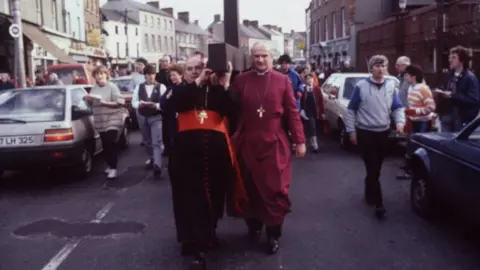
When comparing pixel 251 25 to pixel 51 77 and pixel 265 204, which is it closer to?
pixel 51 77

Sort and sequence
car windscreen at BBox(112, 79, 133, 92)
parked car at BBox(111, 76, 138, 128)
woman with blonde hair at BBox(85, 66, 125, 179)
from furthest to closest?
car windscreen at BBox(112, 79, 133, 92) < parked car at BBox(111, 76, 138, 128) < woman with blonde hair at BBox(85, 66, 125, 179)

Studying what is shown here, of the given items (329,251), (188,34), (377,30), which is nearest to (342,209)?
(329,251)

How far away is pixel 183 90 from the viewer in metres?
4.55

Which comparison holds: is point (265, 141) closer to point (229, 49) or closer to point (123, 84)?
point (229, 49)

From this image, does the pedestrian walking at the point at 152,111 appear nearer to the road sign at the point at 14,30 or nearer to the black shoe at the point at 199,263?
the black shoe at the point at 199,263

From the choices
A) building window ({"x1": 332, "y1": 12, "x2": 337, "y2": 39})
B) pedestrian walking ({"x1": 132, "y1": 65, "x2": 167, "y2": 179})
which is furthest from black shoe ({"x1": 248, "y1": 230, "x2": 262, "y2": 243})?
building window ({"x1": 332, "y1": 12, "x2": 337, "y2": 39})

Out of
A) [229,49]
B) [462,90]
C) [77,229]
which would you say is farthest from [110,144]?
[462,90]

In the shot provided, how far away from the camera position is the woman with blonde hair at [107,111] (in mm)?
8211

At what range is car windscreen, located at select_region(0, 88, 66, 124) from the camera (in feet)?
26.6

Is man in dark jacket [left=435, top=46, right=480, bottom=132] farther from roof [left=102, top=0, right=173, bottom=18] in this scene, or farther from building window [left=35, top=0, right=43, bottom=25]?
roof [left=102, top=0, right=173, bottom=18]

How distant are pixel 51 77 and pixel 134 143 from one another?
526 centimetres

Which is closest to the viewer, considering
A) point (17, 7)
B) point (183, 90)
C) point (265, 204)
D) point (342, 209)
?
point (183, 90)

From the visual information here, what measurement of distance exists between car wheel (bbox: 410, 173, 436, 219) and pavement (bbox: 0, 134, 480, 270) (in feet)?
0.37

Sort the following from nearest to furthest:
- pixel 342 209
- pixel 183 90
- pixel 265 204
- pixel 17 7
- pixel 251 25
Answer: pixel 183 90 < pixel 265 204 < pixel 342 209 < pixel 17 7 < pixel 251 25
